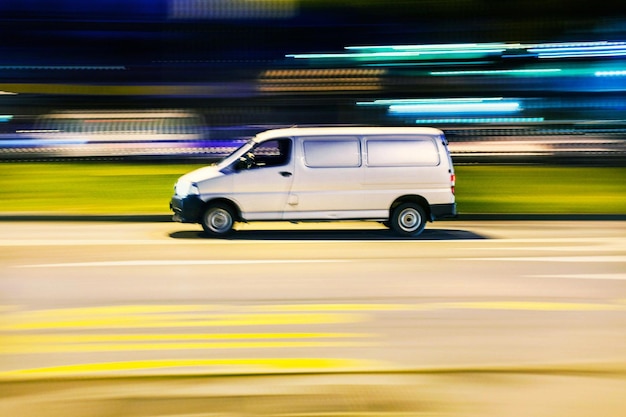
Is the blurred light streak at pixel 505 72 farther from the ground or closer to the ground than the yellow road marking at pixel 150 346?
farther from the ground

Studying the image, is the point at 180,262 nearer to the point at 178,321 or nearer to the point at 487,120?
the point at 178,321

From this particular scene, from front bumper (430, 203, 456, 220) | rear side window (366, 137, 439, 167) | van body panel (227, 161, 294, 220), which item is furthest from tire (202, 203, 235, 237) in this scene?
front bumper (430, 203, 456, 220)

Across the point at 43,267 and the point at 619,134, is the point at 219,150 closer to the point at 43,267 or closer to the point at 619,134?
the point at 619,134

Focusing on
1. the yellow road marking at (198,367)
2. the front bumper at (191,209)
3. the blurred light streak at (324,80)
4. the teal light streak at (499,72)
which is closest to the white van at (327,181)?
the front bumper at (191,209)

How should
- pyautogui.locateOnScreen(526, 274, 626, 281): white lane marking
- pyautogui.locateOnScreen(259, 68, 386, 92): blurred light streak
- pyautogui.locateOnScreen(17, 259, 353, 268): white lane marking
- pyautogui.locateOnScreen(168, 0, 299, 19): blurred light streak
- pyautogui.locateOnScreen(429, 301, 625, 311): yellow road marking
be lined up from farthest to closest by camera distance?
pyautogui.locateOnScreen(168, 0, 299, 19): blurred light streak < pyautogui.locateOnScreen(259, 68, 386, 92): blurred light streak < pyautogui.locateOnScreen(17, 259, 353, 268): white lane marking < pyautogui.locateOnScreen(526, 274, 626, 281): white lane marking < pyautogui.locateOnScreen(429, 301, 625, 311): yellow road marking

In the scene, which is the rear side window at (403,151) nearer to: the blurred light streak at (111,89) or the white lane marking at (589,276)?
the white lane marking at (589,276)

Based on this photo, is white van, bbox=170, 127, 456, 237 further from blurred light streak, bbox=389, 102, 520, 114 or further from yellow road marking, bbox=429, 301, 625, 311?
blurred light streak, bbox=389, 102, 520, 114

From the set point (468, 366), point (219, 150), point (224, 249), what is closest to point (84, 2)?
point (219, 150)

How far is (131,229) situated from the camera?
15.0 meters

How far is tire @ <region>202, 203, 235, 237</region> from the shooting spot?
45.6ft

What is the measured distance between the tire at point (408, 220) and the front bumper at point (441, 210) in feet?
0.52

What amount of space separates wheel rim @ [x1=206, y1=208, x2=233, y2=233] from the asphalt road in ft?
2.03

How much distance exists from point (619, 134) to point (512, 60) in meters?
4.97

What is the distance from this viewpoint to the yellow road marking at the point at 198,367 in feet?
19.7
